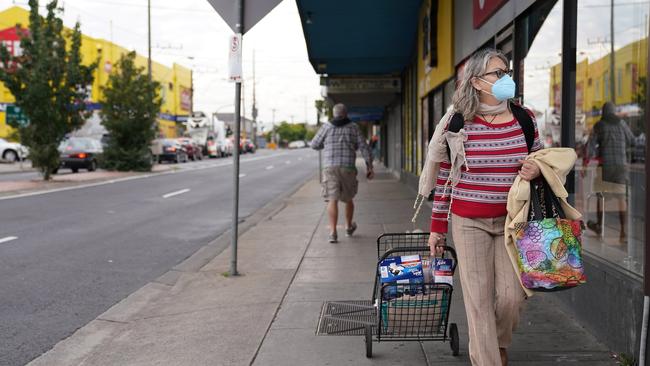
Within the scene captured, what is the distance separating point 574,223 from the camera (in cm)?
331

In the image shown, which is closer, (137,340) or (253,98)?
(137,340)

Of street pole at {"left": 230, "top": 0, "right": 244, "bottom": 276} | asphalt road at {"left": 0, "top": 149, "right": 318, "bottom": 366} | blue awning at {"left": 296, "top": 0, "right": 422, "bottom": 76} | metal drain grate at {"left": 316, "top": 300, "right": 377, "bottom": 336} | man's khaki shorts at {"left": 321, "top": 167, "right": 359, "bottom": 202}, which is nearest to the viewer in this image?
metal drain grate at {"left": 316, "top": 300, "right": 377, "bottom": 336}

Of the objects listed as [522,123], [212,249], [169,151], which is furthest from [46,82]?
[169,151]

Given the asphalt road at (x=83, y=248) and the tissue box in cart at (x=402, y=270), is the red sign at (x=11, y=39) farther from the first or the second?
the tissue box in cart at (x=402, y=270)

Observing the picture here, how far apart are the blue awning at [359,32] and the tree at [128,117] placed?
11688 mm

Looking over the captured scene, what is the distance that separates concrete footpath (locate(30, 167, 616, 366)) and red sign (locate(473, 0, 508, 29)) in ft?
9.76

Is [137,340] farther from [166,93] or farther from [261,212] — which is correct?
[166,93]

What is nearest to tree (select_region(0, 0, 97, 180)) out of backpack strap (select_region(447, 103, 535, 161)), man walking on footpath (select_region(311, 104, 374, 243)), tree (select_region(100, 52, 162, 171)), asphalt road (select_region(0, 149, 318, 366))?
asphalt road (select_region(0, 149, 318, 366))

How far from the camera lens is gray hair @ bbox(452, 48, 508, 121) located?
349 centimetres

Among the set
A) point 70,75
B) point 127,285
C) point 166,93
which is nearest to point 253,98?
point 166,93

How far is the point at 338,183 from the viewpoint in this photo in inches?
368

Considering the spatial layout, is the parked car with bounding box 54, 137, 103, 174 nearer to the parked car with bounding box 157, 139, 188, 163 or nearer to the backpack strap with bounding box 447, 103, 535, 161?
the parked car with bounding box 157, 139, 188, 163

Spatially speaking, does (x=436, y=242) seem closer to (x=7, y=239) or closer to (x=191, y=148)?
(x=7, y=239)

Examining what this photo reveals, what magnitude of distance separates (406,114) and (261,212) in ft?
26.8
